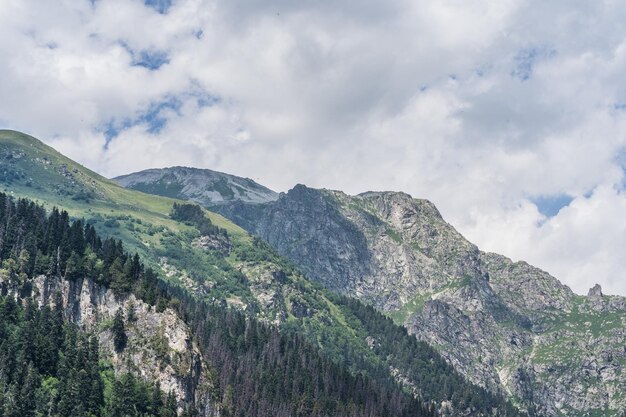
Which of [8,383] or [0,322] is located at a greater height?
[0,322]

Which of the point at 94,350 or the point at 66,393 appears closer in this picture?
the point at 66,393

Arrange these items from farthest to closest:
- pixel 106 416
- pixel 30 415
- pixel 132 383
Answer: pixel 132 383
pixel 106 416
pixel 30 415

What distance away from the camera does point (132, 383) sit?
19550 cm

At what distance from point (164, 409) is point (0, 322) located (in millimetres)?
47607

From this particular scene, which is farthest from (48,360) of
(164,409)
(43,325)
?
(164,409)

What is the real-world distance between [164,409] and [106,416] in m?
19.8

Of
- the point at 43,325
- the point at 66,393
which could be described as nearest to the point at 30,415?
the point at 66,393

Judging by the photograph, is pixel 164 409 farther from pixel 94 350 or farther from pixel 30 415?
pixel 30 415

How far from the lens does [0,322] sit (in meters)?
190

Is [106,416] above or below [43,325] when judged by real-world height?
below

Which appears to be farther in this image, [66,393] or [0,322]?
[0,322]

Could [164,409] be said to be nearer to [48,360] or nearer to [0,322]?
[48,360]

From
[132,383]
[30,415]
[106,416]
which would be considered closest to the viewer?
[30,415]

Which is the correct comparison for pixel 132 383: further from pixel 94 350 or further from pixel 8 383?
pixel 8 383
